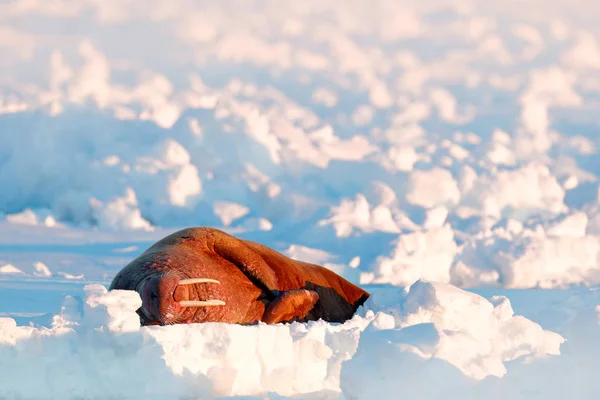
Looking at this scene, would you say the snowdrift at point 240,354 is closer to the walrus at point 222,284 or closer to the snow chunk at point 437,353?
the snow chunk at point 437,353

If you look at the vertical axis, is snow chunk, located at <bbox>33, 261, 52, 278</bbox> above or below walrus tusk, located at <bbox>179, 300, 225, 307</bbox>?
below

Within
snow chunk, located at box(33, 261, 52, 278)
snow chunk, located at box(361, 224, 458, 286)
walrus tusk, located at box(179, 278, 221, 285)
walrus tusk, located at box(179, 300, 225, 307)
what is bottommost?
snow chunk, located at box(33, 261, 52, 278)

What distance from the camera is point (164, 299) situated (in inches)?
314

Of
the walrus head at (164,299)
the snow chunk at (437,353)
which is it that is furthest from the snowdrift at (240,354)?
the walrus head at (164,299)

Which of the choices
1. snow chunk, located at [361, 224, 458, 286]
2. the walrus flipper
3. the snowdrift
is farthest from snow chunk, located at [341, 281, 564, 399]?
snow chunk, located at [361, 224, 458, 286]

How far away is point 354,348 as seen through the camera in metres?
6.57

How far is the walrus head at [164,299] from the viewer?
26.1 feet

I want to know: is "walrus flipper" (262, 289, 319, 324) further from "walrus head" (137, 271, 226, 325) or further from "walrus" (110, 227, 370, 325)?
"walrus head" (137, 271, 226, 325)

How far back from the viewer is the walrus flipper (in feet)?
29.2

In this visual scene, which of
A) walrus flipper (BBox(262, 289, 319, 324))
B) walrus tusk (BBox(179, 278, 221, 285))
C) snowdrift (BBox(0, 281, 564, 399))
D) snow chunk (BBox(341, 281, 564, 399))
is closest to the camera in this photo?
snow chunk (BBox(341, 281, 564, 399))

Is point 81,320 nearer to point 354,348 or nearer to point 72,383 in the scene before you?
point 72,383

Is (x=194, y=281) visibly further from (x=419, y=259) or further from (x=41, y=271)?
(x=419, y=259)

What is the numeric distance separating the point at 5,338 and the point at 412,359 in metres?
2.61

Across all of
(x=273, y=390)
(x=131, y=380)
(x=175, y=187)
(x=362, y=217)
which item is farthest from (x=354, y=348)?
(x=175, y=187)
